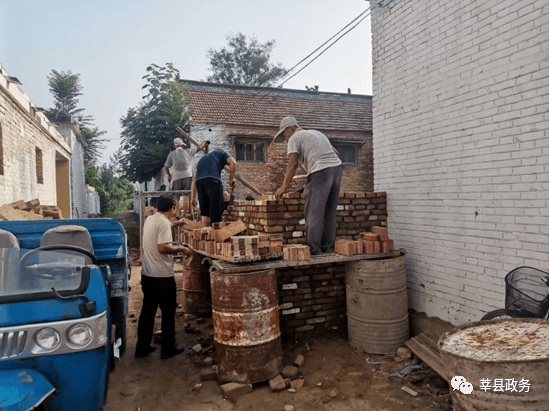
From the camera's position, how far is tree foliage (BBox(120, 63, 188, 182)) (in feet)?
58.1

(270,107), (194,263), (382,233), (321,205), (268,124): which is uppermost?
(270,107)

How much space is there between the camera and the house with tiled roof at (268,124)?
631 inches

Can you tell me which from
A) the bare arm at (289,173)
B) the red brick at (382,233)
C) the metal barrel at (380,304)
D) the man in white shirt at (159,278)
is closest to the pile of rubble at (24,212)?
the man in white shirt at (159,278)

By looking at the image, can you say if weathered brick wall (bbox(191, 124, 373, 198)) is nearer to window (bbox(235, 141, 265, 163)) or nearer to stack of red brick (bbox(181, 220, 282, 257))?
window (bbox(235, 141, 265, 163))

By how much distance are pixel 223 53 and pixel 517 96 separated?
3247cm

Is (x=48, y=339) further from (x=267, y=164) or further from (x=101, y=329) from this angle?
(x=267, y=164)

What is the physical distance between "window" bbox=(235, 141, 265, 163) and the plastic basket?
44.4 feet

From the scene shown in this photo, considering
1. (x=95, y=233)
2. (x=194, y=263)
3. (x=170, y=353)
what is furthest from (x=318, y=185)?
(x=170, y=353)

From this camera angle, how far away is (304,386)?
390 cm

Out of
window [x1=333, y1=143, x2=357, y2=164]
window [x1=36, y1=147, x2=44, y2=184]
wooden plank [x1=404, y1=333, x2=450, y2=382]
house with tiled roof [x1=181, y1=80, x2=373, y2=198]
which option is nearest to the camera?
wooden plank [x1=404, y1=333, x2=450, y2=382]

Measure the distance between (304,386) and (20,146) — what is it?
7.82m

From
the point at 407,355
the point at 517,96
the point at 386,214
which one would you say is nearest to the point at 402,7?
the point at 517,96

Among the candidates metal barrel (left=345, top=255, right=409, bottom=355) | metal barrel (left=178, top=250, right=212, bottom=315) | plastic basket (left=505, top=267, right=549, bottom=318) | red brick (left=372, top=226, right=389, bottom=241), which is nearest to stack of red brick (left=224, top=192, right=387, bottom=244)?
red brick (left=372, top=226, right=389, bottom=241)

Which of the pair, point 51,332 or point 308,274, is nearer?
point 51,332
